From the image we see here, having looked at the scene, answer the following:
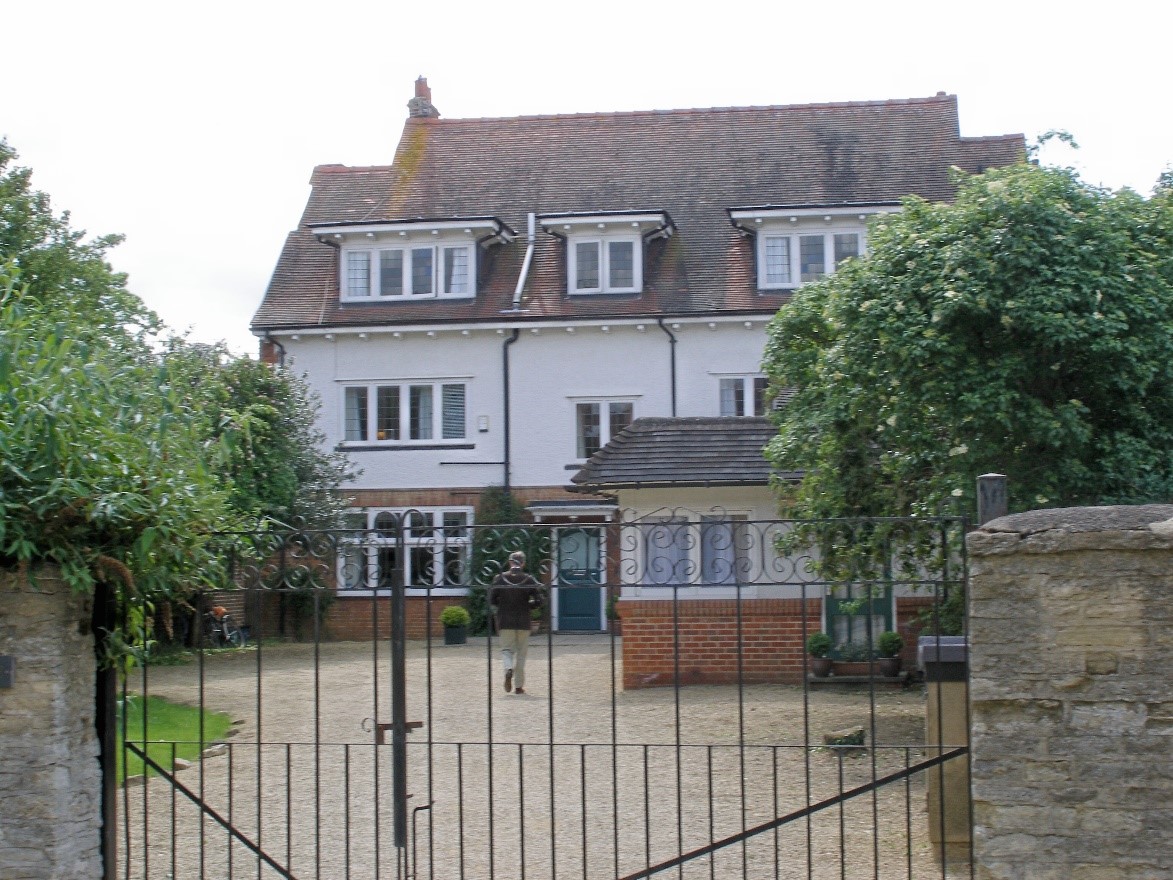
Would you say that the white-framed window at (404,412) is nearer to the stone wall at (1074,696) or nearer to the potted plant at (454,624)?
the potted plant at (454,624)

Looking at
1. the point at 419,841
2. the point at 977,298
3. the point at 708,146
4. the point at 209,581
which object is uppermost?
the point at 708,146

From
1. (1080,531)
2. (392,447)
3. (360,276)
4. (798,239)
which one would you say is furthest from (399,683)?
(360,276)

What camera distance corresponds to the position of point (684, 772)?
1127cm

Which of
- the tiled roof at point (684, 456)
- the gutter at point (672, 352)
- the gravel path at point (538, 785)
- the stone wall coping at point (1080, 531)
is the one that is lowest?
the gravel path at point (538, 785)

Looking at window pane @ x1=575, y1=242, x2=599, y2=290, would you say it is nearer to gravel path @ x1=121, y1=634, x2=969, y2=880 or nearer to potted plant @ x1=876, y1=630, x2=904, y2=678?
gravel path @ x1=121, y1=634, x2=969, y2=880

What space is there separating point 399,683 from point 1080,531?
3072 millimetres

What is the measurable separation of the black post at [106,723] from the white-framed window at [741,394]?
18.4m

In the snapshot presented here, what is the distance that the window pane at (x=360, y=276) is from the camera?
25.4 m

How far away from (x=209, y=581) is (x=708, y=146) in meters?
22.8

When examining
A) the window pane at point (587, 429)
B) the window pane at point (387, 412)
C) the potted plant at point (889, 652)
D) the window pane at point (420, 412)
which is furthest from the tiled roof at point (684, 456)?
the window pane at point (387, 412)

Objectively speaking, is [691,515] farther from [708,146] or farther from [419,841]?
[708,146]

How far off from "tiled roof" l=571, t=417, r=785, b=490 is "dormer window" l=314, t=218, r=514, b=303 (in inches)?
353

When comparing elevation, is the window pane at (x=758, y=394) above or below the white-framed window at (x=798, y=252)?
below

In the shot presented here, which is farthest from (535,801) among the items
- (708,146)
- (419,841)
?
(708,146)
